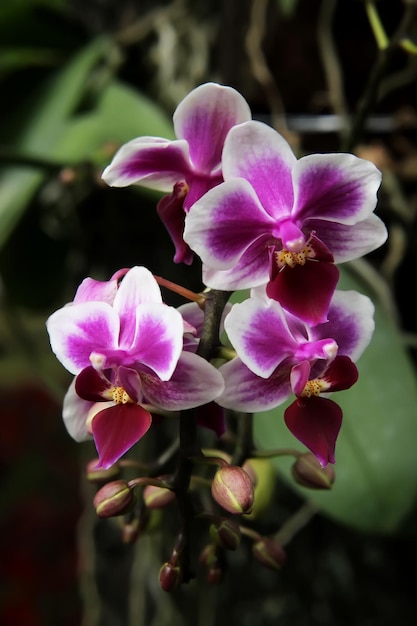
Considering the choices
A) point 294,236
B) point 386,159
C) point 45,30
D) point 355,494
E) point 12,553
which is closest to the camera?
point 294,236

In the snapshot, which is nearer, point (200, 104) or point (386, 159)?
point (200, 104)

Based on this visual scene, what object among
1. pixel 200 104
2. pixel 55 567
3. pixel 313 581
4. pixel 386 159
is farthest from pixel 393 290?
pixel 55 567

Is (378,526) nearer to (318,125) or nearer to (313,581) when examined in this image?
(313,581)

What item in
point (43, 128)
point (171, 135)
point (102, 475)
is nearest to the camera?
point (102, 475)

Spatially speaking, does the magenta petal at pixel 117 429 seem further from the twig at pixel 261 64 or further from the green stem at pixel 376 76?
the twig at pixel 261 64

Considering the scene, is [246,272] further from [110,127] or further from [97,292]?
[110,127]

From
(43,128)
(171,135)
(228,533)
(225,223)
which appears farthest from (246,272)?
(43,128)

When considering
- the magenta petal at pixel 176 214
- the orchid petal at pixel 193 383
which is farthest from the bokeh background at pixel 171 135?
the orchid petal at pixel 193 383
